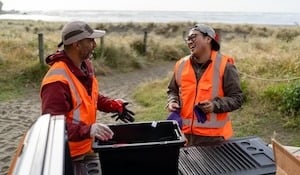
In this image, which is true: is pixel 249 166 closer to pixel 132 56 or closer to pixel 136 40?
pixel 132 56

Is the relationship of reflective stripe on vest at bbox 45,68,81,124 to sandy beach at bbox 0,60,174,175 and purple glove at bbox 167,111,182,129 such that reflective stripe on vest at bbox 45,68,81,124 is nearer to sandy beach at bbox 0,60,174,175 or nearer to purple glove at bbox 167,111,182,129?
purple glove at bbox 167,111,182,129

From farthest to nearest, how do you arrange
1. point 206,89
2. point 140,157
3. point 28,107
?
1. point 28,107
2. point 206,89
3. point 140,157

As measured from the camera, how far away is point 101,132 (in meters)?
Answer: 2.29

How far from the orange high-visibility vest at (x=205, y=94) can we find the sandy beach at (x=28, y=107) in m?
3.15

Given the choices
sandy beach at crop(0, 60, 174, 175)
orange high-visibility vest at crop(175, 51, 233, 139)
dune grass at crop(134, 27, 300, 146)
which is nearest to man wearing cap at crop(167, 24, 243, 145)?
orange high-visibility vest at crop(175, 51, 233, 139)

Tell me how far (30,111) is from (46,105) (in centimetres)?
675

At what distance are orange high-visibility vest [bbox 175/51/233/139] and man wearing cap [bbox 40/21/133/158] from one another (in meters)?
0.81

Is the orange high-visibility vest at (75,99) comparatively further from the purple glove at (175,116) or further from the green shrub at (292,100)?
the green shrub at (292,100)

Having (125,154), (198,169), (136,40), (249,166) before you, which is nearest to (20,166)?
(125,154)

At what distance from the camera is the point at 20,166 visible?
4.50ft

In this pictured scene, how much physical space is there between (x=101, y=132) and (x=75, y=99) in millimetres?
434

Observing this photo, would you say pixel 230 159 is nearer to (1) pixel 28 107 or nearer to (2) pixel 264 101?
(2) pixel 264 101

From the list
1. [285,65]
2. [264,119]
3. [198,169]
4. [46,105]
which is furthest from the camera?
[285,65]

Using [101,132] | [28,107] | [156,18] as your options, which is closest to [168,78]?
[28,107]
